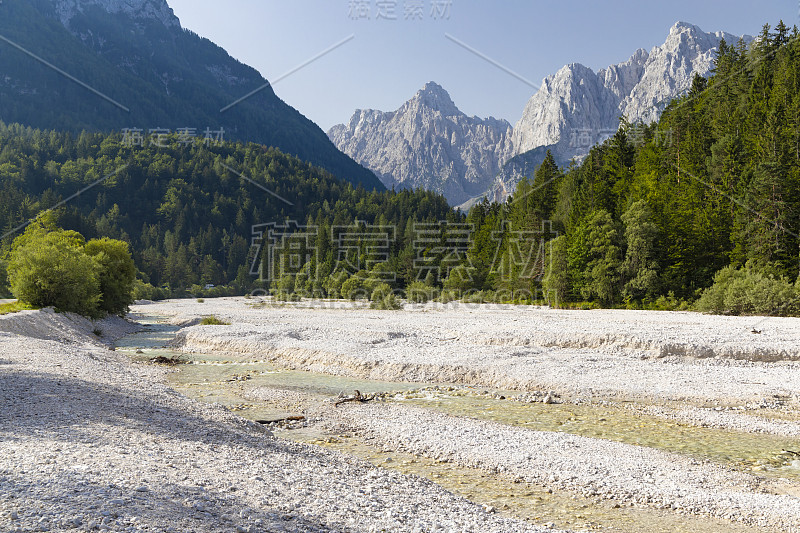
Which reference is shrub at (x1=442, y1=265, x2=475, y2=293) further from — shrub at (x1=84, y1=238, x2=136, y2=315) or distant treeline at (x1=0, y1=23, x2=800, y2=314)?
shrub at (x1=84, y1=238, x2=136, y2=315)

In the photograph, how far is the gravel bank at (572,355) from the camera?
20.4m

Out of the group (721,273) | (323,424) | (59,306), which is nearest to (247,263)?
(59,306)

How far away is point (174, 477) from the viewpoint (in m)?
8.38

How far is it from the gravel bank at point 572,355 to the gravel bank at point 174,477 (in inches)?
479

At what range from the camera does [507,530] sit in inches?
326

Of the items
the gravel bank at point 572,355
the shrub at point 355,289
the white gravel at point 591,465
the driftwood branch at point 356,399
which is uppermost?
the shrub at point 355,289

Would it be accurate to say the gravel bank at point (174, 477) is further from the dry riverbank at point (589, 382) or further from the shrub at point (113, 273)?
the shrub at point (113, 273)

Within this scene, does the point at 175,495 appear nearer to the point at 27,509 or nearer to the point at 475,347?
the point at 27,509

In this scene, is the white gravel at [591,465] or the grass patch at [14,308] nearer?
the white gravel at [591,465]

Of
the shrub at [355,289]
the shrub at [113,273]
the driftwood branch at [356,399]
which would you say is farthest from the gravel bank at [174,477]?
the shrub at [355,289]

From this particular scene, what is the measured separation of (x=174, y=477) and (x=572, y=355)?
2309 cm

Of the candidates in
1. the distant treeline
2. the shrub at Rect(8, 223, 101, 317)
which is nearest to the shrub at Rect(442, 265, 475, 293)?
the distant treeline

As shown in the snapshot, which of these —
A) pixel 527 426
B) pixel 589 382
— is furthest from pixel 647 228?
pixel 527 426

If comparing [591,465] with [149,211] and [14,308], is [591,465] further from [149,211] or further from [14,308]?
[149,211]
